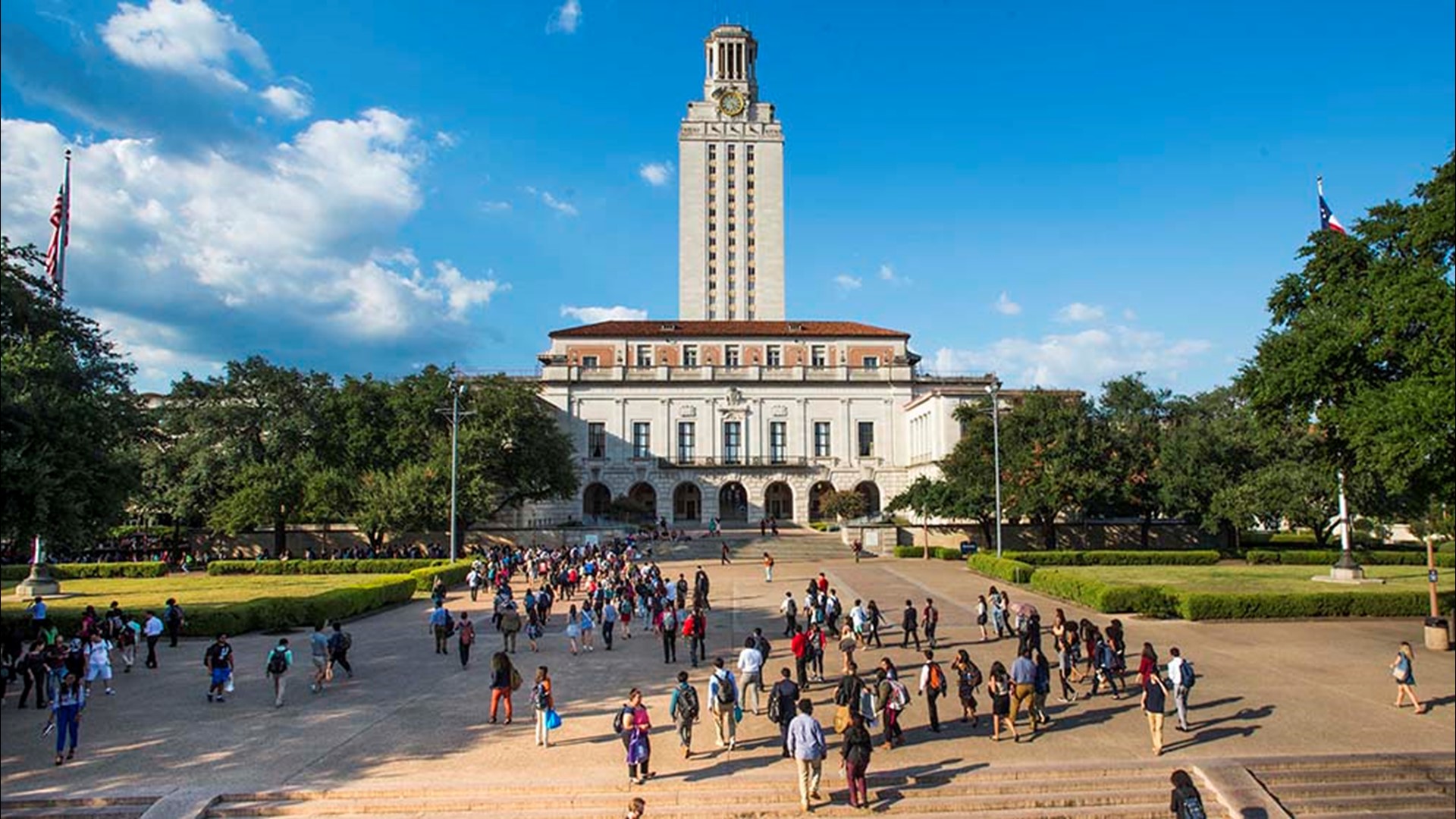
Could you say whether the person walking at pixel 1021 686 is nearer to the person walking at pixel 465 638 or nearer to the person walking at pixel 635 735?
the person walking at pixel 635 735

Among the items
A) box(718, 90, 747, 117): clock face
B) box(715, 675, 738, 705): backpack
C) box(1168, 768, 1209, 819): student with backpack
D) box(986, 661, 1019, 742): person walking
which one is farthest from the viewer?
box(718, 90, 747, 117): clock face

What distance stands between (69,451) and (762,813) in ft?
61.1

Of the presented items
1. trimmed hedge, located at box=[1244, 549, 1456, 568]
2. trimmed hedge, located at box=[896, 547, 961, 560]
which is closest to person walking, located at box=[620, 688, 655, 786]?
trimmed hedge, located at box=[896, 547, 961, 560]

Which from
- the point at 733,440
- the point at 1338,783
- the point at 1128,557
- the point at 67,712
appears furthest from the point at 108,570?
the point at 1128,557

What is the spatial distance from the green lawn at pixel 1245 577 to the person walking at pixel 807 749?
64.9 feet

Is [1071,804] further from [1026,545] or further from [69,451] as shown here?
[1026,545]

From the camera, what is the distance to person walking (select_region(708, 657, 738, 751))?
1380 cm

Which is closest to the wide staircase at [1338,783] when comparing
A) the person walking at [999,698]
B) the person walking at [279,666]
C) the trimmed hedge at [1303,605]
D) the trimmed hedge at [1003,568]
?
the person walking at [999,698]

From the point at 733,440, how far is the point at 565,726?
57.9 m

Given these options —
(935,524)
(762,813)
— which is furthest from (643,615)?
(935,524)

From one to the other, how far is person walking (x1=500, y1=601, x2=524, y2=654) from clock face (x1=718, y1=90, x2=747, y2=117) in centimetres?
8610

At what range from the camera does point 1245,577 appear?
1463 inches

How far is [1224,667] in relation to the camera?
63.3 ft

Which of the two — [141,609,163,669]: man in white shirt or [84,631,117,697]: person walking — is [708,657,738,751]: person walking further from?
[141,609,163,669]: man in white shirt
